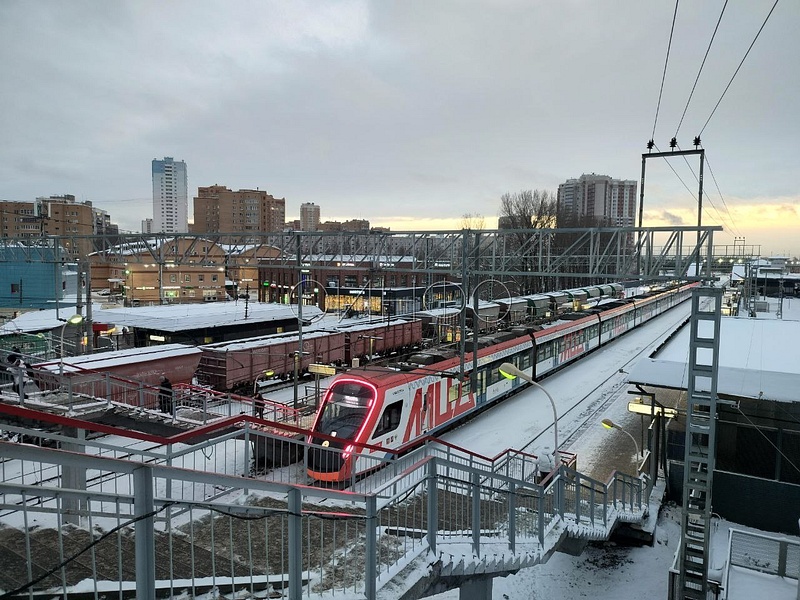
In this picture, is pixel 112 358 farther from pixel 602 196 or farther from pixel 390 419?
pixel 602 196

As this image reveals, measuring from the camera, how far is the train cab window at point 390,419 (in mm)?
13945

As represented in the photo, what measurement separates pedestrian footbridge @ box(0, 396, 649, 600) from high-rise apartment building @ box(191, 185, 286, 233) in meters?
122

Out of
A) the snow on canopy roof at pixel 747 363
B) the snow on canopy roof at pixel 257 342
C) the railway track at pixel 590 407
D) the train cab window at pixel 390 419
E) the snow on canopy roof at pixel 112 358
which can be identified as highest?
the snow on canopy roof at pixel 747 363

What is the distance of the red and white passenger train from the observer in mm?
12320

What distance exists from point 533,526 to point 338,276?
4560 cm

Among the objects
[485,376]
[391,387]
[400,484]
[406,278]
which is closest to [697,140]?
[485,376]

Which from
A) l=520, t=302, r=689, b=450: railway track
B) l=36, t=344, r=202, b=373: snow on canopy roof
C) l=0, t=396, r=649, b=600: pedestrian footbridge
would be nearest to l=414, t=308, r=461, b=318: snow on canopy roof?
l=520, t=302, r=689, b=450: railway track

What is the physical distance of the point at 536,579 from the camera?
11.1 metres

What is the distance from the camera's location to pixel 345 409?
45.6ft

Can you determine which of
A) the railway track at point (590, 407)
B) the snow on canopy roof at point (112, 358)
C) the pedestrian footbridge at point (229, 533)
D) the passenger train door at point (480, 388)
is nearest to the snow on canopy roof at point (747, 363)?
the railway track at point (590, 407)

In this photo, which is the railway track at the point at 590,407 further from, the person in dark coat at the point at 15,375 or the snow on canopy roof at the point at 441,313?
the person in dark coat at the point at 15,375

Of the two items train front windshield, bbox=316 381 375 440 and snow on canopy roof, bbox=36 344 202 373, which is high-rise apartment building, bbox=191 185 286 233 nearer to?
snow on canopy roof, bbox=36 344 202 373

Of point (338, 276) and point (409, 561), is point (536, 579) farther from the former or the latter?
point (338, 276)

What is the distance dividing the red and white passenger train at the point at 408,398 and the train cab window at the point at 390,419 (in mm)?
27
